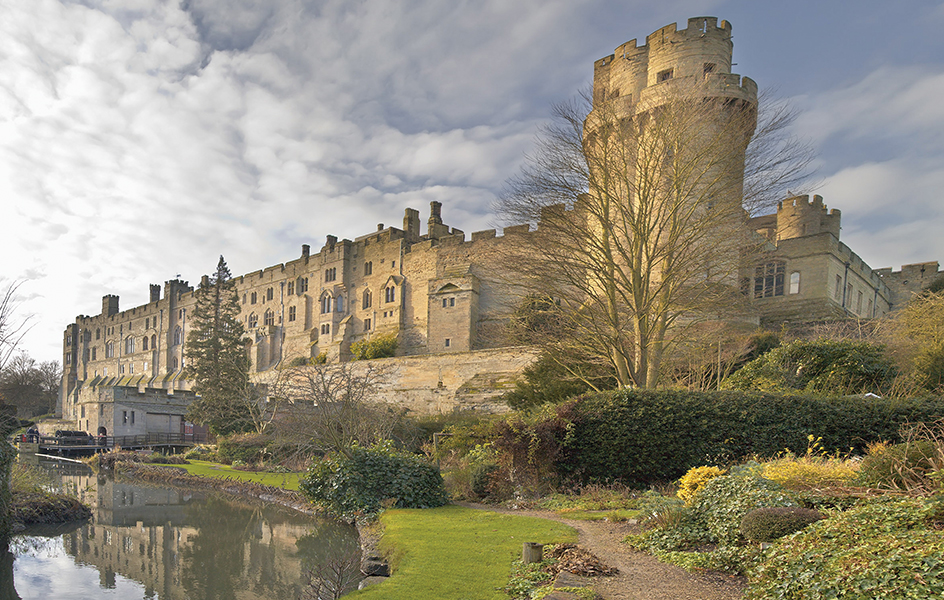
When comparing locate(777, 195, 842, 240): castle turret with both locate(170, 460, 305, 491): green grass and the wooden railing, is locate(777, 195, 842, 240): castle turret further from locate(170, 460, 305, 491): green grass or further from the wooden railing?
the wooden railing

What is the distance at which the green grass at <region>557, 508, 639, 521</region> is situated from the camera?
8867mm

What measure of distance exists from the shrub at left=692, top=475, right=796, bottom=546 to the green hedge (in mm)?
4071

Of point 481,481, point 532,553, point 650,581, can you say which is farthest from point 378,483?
point 650,581

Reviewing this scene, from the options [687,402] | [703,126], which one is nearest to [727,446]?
→ [687,402]

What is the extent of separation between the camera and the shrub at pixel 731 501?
20.5 ft

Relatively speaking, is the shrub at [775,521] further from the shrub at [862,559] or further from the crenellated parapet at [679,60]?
the crenellated parapet at [679,60]

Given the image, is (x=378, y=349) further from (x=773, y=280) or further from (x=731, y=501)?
(x=731, y=501)

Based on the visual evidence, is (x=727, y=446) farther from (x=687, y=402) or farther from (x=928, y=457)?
(x=928, y=457)

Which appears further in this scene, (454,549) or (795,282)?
(795,282)

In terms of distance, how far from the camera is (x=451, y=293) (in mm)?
35406

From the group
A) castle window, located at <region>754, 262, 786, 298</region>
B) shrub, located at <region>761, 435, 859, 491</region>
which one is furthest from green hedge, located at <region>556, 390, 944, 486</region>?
castle window, located at <region>754, 262, 786, 298</region>

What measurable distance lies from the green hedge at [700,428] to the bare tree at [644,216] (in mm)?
1914

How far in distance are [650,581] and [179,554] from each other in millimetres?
9008

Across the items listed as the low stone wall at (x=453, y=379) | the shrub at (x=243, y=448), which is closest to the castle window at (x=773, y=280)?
the low stone wall at (x=453, y=379)
